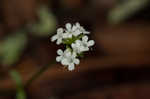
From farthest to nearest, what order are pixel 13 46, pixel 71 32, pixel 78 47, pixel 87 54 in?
pixel 13 46 < pixel 87 54 < pixel 71 32 < pixel 78 47

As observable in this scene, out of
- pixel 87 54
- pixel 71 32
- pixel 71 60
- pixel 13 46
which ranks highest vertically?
pixel 13 46

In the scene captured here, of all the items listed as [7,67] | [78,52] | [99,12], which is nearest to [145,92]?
[99,12]

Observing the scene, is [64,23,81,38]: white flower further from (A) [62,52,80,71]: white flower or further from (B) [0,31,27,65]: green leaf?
(B) [0,31,27,65]: green leaf

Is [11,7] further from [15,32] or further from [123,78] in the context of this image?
[123,78]

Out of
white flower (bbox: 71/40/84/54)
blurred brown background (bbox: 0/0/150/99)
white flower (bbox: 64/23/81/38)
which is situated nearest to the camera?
white flower (bbox: 71/40/84/54)

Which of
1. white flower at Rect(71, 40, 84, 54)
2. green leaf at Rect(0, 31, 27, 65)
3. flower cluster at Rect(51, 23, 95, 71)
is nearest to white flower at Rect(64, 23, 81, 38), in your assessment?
flower cluster at Rect(51, 23, 95, 71)

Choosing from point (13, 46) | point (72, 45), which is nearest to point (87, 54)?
point (13, 46)

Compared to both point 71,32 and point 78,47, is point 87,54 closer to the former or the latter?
point 71,32
